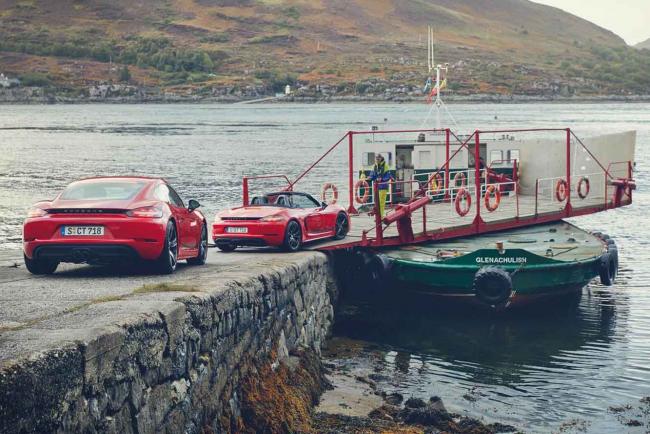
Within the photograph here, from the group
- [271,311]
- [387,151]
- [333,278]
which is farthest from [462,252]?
[271,311]

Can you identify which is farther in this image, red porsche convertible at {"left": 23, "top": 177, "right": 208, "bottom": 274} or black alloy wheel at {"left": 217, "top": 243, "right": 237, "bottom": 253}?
black alloy wheel at {"left": 217, "top": 243, "right": 237, "bottom": 253}

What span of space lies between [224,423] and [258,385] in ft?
4.94

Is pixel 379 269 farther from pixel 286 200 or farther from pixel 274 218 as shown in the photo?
pixel 274 218

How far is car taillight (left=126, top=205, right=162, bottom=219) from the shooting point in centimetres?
1394

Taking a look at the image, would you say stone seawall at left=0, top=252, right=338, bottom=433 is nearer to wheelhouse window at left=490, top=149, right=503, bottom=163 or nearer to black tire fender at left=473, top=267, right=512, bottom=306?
black tire fender at left=473, top=267, right=512, bottom=306

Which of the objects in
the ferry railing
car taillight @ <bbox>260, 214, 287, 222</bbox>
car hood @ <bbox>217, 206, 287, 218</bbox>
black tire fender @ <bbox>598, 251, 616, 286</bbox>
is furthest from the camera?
the ferry railing

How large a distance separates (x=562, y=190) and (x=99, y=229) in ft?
60.6

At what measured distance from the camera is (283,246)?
63.5ft

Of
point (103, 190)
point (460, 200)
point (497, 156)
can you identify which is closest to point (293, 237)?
point (103, 190)

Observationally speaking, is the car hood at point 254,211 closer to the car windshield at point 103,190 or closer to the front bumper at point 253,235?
the front bumper at point 253,235

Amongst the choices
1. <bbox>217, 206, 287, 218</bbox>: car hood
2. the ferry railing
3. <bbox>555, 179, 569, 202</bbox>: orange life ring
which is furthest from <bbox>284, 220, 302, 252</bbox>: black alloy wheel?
<bbox>555, 179, 569, 202</bbox>: orange life ring

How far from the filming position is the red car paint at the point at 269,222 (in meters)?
19.2

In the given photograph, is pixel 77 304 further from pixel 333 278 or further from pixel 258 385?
pixel 333 278

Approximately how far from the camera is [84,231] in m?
13.8
